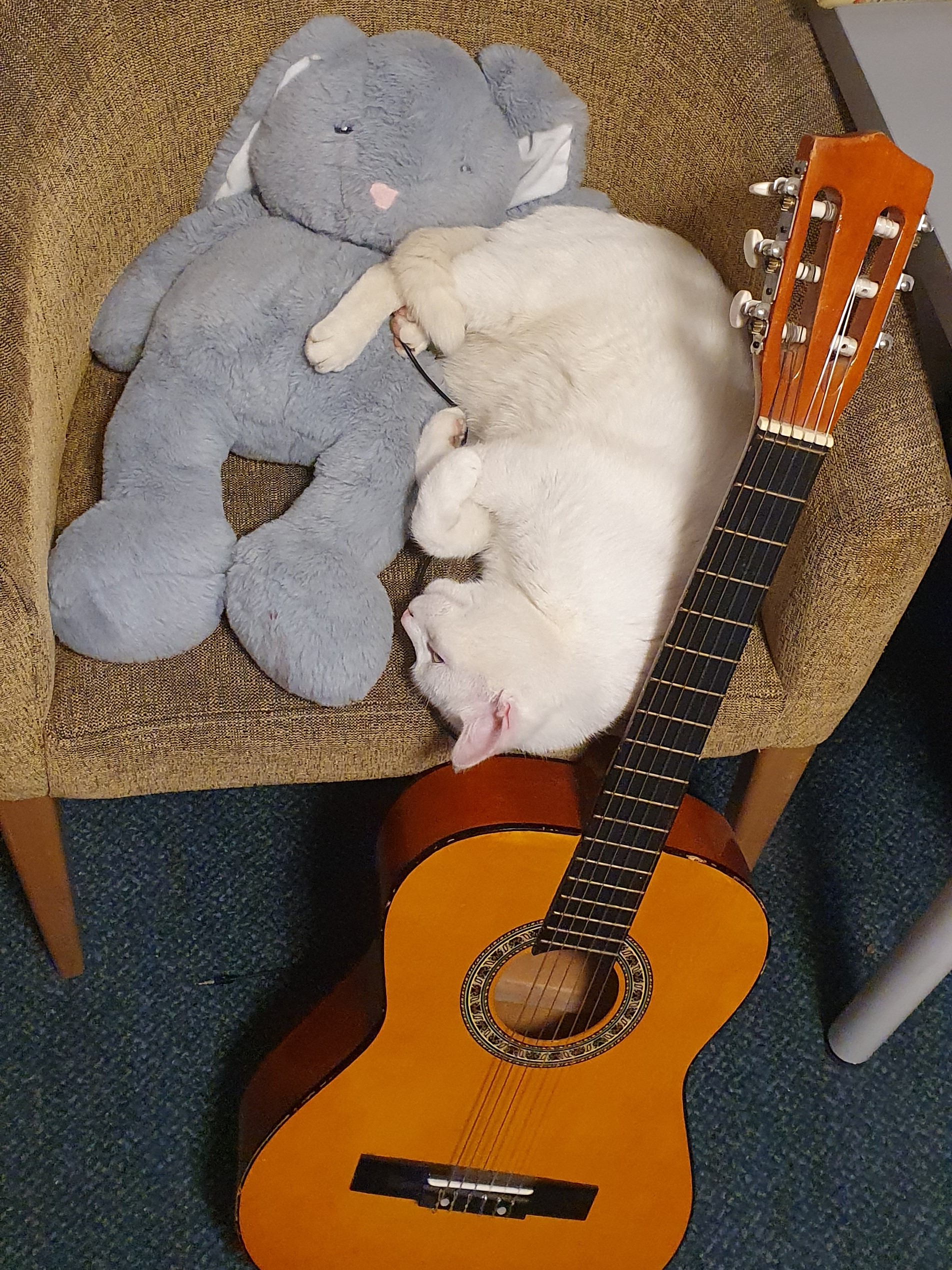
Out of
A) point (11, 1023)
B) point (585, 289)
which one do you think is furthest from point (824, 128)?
point (11, 1023)

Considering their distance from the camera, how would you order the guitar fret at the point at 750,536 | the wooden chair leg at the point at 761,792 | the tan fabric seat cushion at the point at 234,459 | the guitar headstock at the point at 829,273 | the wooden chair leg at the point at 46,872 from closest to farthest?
1. the guitar headstock at the point at 829,273
2. the guitar fret at the point at 750,536
3. the tan fabric seat cushion at the point at 234,459
4. the wooden chair leg at the point at 46,872
5. the wooden chair leg at the point at 761,792

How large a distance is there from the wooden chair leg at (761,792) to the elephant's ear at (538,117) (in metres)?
0.64

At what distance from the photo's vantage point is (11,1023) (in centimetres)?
119

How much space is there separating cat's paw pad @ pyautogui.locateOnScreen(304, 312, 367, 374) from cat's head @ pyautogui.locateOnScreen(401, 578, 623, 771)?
0.26 metres

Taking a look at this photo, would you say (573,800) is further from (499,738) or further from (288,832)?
(288,832)

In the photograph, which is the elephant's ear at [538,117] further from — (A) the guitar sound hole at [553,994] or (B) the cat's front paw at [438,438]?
(A) the guitar sound hole at [553,994]

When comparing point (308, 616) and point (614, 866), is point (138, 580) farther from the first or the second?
point (614, 866)

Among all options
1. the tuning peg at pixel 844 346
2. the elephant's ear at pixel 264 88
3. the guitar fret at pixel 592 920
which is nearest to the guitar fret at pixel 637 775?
the guitar fret at pixel 592 920

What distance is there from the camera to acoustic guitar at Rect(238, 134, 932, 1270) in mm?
845

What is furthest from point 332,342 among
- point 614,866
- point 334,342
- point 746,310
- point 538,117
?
point 614,866

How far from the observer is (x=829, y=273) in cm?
73

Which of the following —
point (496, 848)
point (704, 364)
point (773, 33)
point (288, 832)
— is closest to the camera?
point (496, 848)

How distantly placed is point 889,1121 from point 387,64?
3.95 ft

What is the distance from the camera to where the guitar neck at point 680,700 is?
0.79 m
